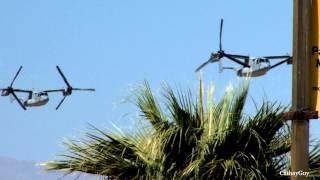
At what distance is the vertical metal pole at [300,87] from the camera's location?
4.62 metres

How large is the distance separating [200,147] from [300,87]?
10.8 feet

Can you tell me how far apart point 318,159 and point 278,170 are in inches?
16.8

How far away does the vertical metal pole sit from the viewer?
462 cm

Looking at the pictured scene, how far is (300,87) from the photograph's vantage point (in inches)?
183

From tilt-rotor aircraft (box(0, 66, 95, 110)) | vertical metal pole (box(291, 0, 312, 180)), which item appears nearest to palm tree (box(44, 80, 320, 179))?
vertical metal pole (box(291, 0, 312, 180))

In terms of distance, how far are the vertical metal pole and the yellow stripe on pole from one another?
0.03m

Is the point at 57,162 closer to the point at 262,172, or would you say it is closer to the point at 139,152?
the point at 139,152

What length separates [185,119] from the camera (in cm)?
806

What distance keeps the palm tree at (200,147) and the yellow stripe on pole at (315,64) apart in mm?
2979

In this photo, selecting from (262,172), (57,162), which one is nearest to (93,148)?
(57,162)

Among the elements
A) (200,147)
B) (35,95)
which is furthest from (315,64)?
(35,95)

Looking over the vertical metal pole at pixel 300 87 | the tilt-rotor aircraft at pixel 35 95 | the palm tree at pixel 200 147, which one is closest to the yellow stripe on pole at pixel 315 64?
the vertical metal pole at pixel 300 87

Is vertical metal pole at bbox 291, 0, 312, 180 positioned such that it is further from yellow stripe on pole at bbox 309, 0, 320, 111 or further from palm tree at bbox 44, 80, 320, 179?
palm tree at bbox 44, 80, 320, 179

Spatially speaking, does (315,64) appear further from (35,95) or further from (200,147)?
(35,95)
